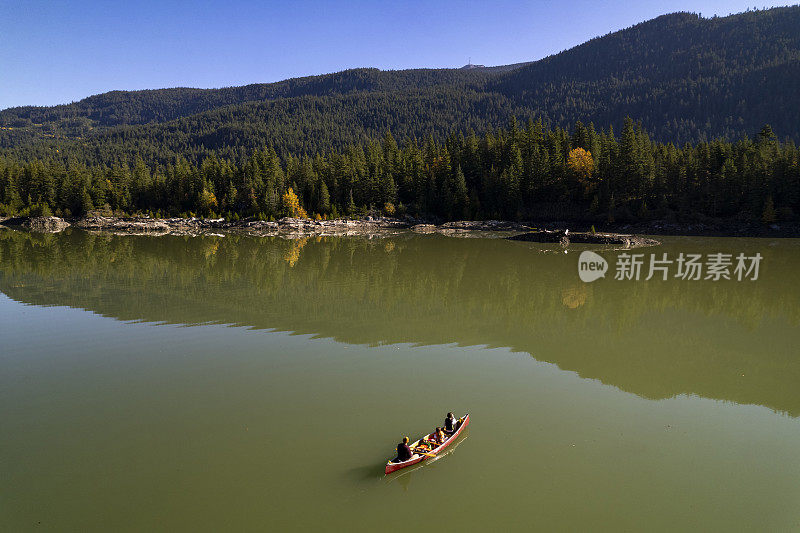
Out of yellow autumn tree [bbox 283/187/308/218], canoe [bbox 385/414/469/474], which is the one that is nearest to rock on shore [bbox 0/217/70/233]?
yellow autumn tree [bbox 283/187/308/218]

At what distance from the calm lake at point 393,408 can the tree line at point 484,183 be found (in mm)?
56738

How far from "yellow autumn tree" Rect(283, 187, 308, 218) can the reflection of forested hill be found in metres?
53.4

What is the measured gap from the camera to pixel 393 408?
49.8 ft

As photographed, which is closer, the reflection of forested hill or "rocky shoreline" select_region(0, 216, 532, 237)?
the reflection of forested hill

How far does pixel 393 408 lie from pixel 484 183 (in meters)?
92.2

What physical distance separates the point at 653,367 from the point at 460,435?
1149 centimetres

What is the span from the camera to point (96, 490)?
1108 cm

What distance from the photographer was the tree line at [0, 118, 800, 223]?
261ft

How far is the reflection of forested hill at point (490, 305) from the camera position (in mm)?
19891

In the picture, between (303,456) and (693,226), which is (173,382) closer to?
(303,456)

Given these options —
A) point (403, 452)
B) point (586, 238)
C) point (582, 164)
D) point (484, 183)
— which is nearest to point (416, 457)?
point (403, 452)

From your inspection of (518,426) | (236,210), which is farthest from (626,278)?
(236,210)

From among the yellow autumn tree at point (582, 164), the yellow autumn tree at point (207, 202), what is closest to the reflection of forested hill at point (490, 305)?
the yellow autumn tree at point (582, 164)

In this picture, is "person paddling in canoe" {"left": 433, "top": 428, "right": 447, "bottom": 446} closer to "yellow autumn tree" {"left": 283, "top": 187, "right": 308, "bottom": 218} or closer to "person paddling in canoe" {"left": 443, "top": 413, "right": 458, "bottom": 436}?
"person paddling in canoe" {"left": 443, "top": 413, "right": 458, "bottom": 436}
